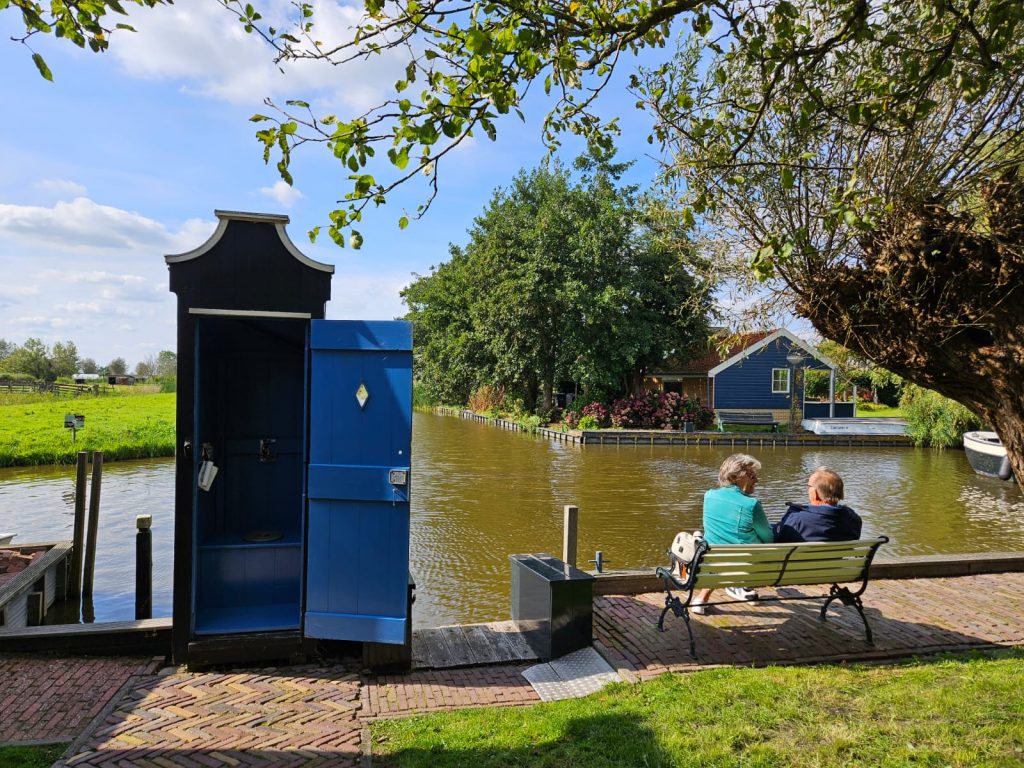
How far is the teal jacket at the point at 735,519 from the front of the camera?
5.74 m

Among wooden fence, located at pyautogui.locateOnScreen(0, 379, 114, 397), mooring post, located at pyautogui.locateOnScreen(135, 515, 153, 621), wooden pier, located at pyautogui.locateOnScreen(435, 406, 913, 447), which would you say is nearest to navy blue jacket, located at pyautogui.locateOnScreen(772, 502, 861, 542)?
mooring post, located at pyautogui.locateOnScreen(135, 515, 153, 621)

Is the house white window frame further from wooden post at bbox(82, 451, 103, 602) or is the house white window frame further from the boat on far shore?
wooden post at bbox(82, 451, 103, 602)

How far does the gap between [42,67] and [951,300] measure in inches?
228

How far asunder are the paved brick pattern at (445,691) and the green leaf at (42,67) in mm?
4030

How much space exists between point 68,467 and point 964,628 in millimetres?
22906

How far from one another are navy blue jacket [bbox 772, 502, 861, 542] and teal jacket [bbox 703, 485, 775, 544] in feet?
0.70

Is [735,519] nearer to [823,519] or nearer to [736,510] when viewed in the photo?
[736,510]

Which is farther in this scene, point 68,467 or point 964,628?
point 68,467

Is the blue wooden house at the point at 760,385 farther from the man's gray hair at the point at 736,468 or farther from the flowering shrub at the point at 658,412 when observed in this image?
the man's gray hair at the point at 736,468

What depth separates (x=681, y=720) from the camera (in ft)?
13.1

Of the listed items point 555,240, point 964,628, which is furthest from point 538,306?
point 964,628

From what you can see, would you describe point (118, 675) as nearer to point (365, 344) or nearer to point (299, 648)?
point (299, 648)

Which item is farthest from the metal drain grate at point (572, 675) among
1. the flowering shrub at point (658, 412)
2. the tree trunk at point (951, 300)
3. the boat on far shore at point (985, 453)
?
the flowering shrub at point (658, 412)

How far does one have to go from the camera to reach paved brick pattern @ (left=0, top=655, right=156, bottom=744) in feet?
13.8
